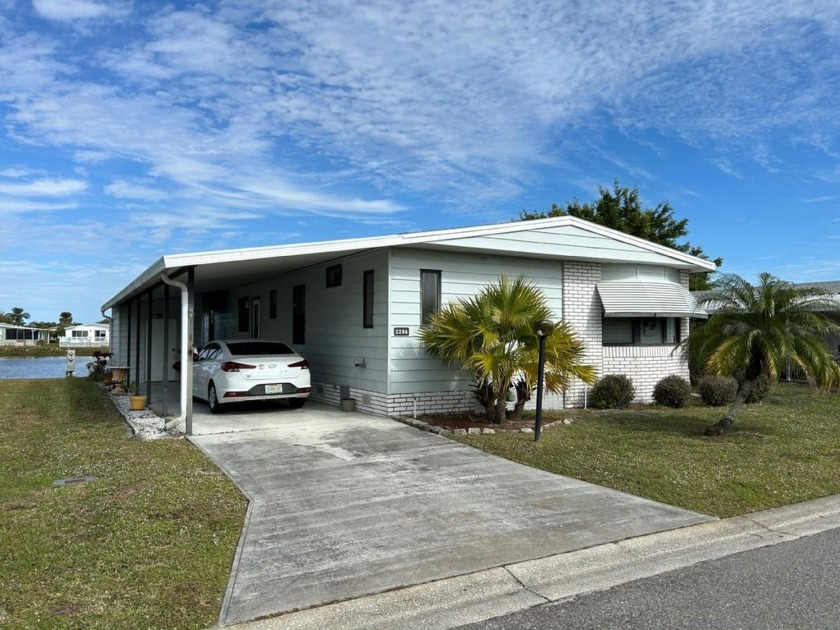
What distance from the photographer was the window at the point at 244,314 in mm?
18159

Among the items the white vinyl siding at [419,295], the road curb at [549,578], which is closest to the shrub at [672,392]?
the white vinyl siding at [419,295]

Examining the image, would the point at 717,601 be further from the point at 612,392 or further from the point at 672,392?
the point at 672,392

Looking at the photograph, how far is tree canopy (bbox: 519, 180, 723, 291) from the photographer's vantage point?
31.7 meters

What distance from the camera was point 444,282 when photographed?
456 inches

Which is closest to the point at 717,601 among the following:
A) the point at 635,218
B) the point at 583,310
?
the point at 583,310

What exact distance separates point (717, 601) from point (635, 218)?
29937mm

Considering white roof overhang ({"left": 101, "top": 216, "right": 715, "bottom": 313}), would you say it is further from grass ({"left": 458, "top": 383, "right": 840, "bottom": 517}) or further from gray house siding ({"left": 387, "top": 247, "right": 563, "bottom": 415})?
grass ({"left": 458, "top": 383, "right": 840, "bottom": 517})

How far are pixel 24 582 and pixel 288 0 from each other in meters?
9.15

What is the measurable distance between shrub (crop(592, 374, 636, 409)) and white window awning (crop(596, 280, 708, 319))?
140cm

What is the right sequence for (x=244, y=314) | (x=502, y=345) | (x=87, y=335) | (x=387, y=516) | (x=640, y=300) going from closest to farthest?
(x=387, y=516)
(x=502, y=345)
(x=640, y=300)
(x=244, y=314)
(x=87, y=335)

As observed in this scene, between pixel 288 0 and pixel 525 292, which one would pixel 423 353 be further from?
pixel 288 0

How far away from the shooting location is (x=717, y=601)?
4.02 m

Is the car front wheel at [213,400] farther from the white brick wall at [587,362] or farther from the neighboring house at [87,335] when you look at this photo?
the neighboring house at [87,335]

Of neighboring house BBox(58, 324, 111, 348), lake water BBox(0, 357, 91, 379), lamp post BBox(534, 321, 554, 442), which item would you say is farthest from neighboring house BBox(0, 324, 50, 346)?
lamp post BBox(534, 321, 554, 442)
